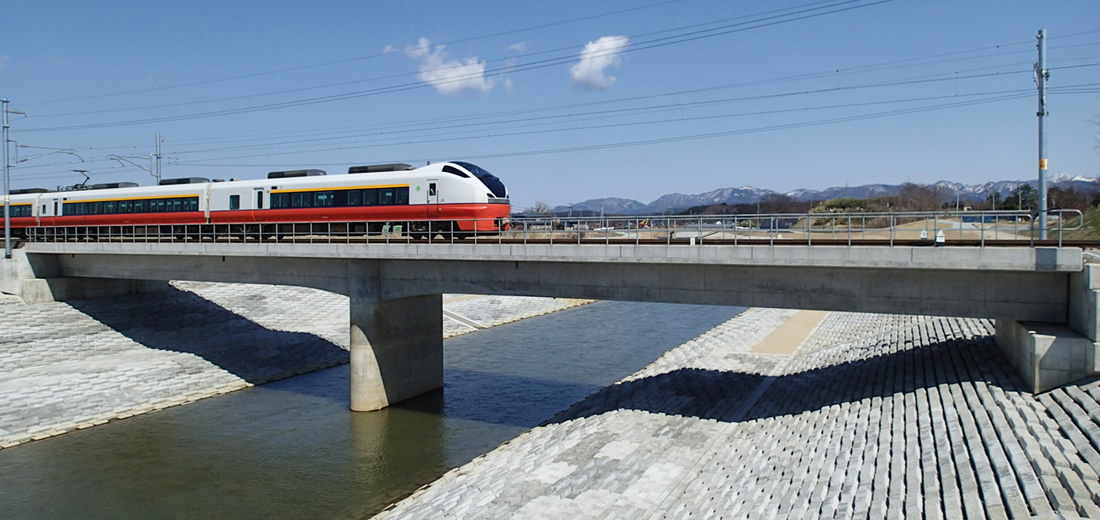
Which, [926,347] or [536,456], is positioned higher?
[926,347]

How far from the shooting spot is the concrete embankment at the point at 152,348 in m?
25.7

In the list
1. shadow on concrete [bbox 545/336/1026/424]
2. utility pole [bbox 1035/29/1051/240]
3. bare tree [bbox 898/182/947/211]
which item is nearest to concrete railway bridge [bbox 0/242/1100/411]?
shadow on concrete [bbox 545/336/1026/424]

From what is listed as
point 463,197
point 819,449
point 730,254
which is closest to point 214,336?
point 463,197

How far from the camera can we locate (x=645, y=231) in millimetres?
20703

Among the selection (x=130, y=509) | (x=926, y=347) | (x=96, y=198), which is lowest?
(x=130, y=509)

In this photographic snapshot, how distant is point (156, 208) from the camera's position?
36.7 metres

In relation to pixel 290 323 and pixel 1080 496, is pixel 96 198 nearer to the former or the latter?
pixel 290 323

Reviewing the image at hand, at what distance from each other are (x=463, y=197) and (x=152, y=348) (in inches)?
712

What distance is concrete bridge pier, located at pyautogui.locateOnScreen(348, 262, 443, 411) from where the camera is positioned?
86.3 feet

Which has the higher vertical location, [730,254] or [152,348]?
[730,254]

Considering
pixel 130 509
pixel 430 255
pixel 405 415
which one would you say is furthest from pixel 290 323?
pixel 130 509

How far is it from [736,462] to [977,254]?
729 centimetres

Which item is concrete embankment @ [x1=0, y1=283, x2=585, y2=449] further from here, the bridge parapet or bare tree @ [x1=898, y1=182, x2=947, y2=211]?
bare tree @ [x1=898, y1=182, x2=947, y2=211]

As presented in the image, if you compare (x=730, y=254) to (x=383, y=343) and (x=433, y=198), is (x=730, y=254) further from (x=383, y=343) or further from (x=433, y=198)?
(x=383, y=343)
